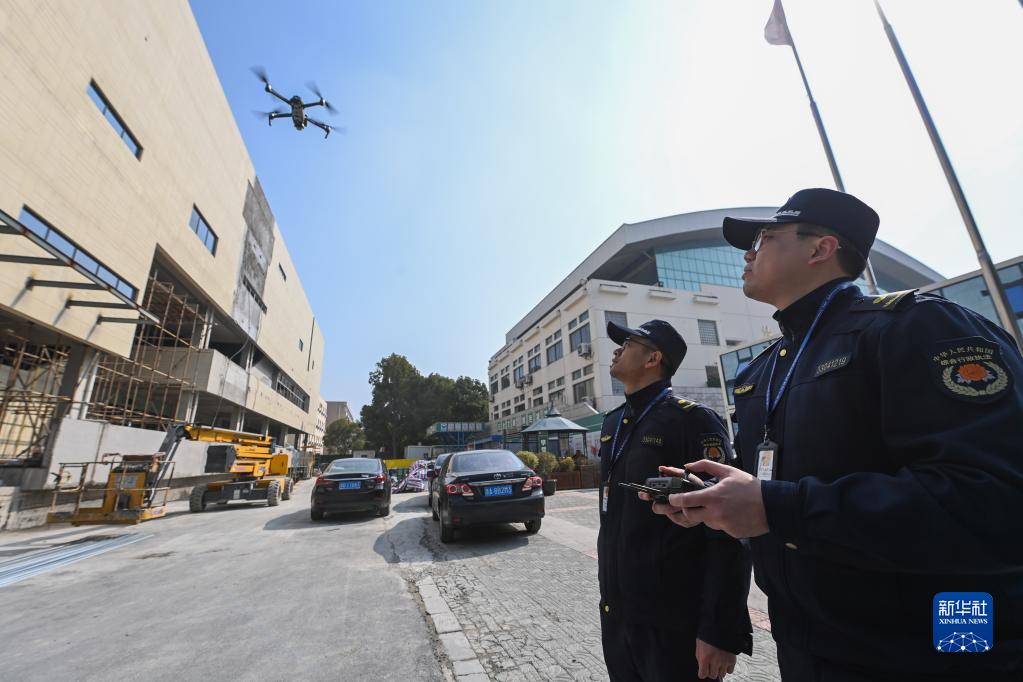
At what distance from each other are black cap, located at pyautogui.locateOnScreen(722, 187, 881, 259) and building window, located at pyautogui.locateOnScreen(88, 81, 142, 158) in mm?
18942

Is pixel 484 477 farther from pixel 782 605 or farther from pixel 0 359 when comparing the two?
pixel 0 359

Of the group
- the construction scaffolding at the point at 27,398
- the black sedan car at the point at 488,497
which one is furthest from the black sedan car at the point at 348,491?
the construction scaffolding at the point at 27,398

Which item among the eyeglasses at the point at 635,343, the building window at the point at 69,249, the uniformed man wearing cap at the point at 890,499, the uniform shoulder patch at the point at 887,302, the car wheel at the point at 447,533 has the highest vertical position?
the building window at the point at 69,249

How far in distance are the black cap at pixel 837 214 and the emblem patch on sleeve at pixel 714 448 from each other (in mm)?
952

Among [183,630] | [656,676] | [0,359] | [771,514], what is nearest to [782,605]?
[771,514]

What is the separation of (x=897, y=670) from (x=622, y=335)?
1.92 meters

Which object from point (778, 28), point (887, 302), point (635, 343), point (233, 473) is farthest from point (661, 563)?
point (233, 473)

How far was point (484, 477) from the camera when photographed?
6730 mm

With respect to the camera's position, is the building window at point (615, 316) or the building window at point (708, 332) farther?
the building window at point (708, 332)

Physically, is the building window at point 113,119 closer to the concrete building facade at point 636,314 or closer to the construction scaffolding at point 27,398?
the construction scaffolding at point 27,398

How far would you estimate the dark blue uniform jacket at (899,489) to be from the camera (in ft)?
2.65

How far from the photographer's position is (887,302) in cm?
115

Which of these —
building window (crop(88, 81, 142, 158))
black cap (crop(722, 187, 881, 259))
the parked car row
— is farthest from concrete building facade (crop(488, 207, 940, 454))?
black cap (crop(722, 187, 881, 259))

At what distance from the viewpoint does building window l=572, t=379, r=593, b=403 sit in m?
33.4
